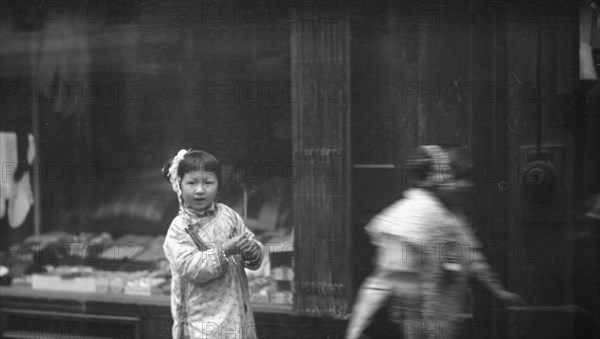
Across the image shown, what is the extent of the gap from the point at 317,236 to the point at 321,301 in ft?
1.62

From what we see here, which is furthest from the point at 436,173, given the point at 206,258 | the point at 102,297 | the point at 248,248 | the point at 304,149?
the point at 102,297

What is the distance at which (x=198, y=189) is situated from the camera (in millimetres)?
3977

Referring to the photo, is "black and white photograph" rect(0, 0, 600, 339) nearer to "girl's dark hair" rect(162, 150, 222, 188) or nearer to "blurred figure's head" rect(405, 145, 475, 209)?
Result: "girl's dark hair" rect(162, 150, 222, 188)

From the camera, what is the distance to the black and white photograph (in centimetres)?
468

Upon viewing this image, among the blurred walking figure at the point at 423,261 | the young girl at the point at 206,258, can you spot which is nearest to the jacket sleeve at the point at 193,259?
the young girl at the point at 206,258

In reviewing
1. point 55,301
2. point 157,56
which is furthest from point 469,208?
point 55,301

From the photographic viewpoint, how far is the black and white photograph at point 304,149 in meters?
4.68

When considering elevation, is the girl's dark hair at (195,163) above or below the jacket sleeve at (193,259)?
→ above

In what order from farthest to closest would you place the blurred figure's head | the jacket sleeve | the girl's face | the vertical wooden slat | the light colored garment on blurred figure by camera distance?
the vertical wooden slat < the girl's face < the jacket sleeve < the blurred figure's head < the light colored garment on blurred figure

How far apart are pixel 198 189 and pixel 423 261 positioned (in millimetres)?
1417

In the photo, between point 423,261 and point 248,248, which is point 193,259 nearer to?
point 248,248

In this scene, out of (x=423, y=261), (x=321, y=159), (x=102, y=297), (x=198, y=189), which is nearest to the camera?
(x=423, y=261)

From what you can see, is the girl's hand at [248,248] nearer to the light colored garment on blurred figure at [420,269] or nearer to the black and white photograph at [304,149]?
the black and white photograph at [304,149]

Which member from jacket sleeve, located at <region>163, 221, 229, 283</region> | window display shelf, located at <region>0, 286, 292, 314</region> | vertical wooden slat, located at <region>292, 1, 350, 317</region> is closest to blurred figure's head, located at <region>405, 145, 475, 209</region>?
jacket sleeve, located at <region>163, 221, 229, 283</region>
